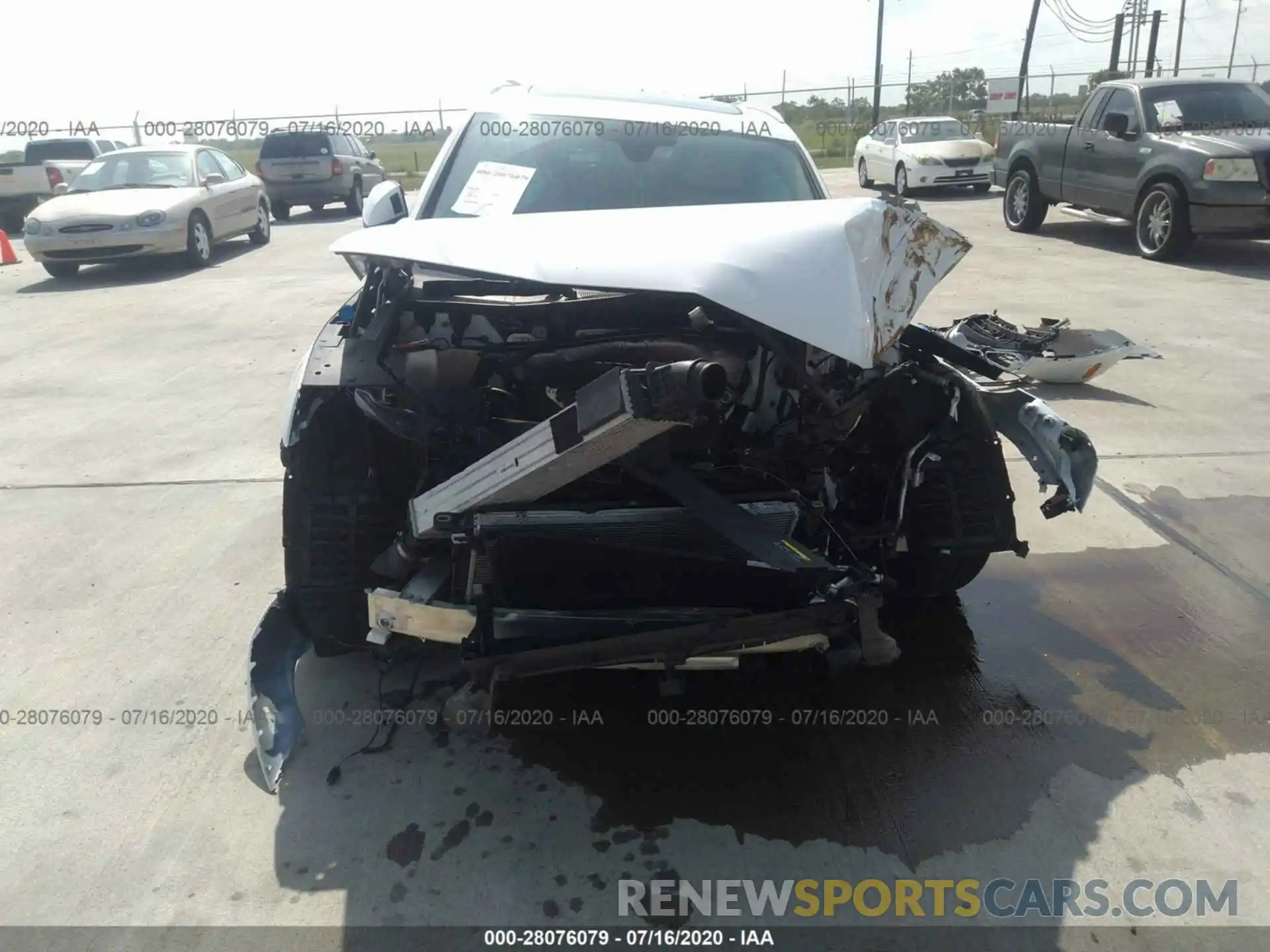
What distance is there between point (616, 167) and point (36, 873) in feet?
10.5

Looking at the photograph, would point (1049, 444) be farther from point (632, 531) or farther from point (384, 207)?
point (384, 207)

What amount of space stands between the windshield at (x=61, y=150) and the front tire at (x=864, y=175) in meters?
15.3

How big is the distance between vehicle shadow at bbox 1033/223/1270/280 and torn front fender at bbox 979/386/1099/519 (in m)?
8.37

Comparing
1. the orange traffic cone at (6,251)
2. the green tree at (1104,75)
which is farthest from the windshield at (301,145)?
the green tree at (1104,75)

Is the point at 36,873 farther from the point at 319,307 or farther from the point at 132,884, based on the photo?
the point at 319,307

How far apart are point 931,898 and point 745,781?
594 millimetres

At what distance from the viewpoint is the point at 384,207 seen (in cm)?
383

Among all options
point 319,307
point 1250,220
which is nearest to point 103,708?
point 319,307

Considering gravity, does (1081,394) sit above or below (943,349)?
below

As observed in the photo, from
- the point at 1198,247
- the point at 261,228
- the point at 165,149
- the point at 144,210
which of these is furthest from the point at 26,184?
the point at 1198,247

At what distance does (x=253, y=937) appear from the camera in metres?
2.23

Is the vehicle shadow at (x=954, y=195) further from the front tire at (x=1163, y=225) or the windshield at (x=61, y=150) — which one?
the windshield at (x=61, y=150)

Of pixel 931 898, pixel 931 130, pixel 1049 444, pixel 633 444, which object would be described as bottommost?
pixel 931 898

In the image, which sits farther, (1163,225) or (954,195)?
(954,195)
